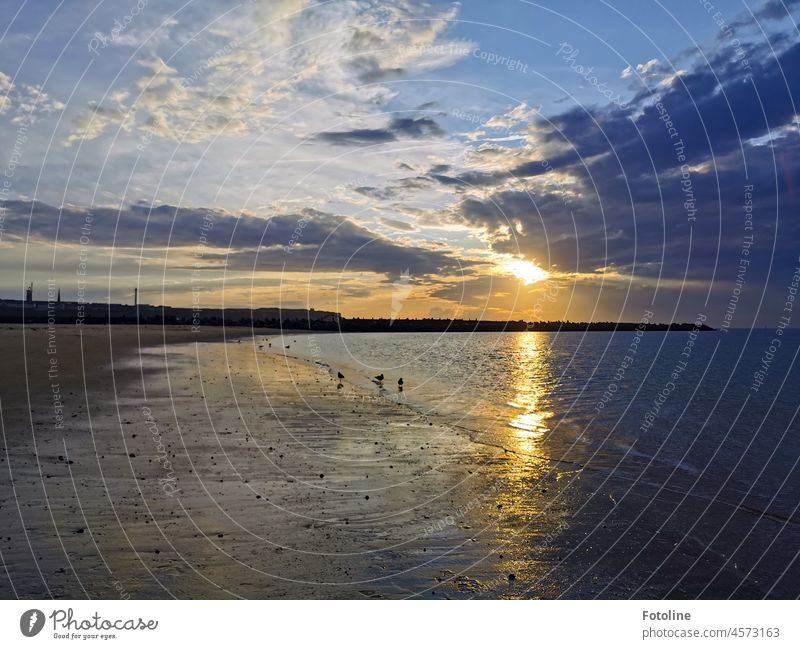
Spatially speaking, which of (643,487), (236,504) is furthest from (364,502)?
(643,487)

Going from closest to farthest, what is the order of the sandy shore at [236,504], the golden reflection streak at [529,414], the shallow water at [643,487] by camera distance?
the sandy shore at [236,504]
the shallow water at [643,487]
the golden reflection streak at [529,414]

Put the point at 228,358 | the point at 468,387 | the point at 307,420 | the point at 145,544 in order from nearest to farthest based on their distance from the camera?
the point at 145,544
the point at 307,420
the point at 468,387
the point at 228,358

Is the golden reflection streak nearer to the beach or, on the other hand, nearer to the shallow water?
the shallow water

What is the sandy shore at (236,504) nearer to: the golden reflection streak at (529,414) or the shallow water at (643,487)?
the shallow water at (643,487)

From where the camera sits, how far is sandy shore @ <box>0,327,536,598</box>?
10305 mm

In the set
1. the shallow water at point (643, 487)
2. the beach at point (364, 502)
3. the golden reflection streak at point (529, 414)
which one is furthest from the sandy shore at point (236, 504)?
the golden reflection streak at point (529, 414)

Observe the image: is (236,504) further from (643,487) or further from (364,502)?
(643,487)

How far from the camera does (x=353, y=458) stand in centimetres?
2012

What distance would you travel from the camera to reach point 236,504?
1409cm

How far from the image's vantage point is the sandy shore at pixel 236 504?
1030 cm

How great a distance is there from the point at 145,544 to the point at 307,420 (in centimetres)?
1599

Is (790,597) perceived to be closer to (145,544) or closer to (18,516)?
(145,544)

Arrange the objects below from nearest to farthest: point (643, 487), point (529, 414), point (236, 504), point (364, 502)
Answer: point (236, 504), point (364, 502), point (643, 487), point (529, 414)

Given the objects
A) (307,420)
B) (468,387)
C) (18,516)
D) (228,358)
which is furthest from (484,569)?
(228,358)
